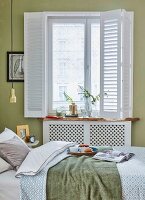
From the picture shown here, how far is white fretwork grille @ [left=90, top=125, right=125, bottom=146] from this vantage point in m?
4.67

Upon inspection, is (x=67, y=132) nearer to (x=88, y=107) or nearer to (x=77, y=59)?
(x=88, y=107)

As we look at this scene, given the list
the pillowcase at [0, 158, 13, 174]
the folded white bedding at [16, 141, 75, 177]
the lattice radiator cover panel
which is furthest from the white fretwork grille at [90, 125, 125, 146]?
the pillowcase at [0, 158, 13, 174]

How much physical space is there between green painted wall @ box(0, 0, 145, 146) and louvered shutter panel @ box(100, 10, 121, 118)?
0.99ft

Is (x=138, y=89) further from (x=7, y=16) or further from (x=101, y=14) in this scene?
(x=7, y=16)

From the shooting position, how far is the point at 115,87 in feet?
15.0

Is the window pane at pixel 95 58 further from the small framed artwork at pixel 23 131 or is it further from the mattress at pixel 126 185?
the mattress at pixel 126 185

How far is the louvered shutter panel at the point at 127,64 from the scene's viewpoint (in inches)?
178

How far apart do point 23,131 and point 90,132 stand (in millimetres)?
922

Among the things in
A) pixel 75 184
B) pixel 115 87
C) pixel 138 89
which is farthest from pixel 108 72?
pixel 75 184

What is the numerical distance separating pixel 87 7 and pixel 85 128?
5.55 feet

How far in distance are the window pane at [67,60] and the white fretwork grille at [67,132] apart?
0.34 m

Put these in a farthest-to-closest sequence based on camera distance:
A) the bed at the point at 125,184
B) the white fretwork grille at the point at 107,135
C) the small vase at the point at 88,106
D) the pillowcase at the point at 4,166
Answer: the small vase at the point at 88,106, the white fretwork grille at the point at 107,135, the pillowcase at the point at 4,166, the bed at the point at 125,184

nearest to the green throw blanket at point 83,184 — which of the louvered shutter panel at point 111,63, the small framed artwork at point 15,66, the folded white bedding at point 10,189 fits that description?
the folded white bedding at point 10,189

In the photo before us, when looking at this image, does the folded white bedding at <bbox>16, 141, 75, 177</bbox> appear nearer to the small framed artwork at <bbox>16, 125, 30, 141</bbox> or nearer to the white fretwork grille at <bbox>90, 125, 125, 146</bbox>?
the small framed artwork at <bbox>16, 125, 30, 141</bbox>
